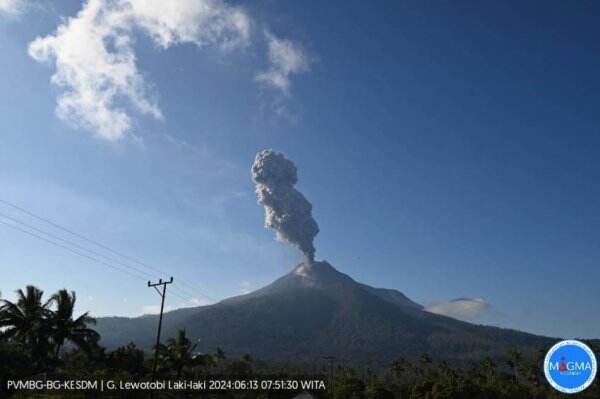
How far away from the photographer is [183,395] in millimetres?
55219

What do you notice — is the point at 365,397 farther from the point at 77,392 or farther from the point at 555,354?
the point at 555,354

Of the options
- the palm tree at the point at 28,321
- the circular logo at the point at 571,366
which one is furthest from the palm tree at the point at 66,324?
the circular logo at the point at 571,366

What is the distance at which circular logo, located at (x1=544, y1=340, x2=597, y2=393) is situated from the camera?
67.8 feet

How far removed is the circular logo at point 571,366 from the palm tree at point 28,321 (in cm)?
4032

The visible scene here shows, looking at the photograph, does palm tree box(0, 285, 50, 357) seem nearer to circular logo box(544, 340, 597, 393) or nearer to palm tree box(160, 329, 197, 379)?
palm tree box(160, 329, 197, 379)

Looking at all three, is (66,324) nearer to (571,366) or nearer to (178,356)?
(178,356)

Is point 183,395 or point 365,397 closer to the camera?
point 183,395

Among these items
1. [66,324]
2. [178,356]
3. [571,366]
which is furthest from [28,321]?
[571,366]

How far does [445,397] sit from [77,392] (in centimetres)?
4745

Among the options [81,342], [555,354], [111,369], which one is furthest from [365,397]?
[555,354]

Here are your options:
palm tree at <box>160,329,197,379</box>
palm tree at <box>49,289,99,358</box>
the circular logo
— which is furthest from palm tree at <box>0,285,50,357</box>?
the circular logo

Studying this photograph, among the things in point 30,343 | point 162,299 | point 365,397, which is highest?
point 162,299

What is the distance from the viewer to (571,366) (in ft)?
69.5

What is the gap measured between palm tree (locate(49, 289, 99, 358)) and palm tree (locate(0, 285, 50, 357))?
89 cm
